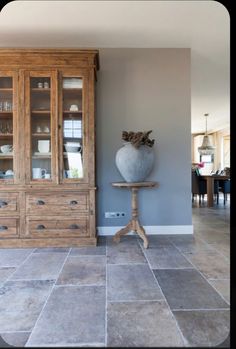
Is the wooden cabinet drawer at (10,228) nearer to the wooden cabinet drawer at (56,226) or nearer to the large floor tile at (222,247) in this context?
the wooden cabinet drawer at (56,226)

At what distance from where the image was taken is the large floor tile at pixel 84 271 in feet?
6.44

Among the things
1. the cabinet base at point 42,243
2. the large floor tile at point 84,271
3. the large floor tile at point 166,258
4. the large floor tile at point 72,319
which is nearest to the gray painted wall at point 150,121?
the cabinet base at point 42,243

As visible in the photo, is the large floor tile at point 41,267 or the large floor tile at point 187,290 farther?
the large floor tile at point 41,267

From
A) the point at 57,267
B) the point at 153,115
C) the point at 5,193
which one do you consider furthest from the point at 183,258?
the point at 5,193

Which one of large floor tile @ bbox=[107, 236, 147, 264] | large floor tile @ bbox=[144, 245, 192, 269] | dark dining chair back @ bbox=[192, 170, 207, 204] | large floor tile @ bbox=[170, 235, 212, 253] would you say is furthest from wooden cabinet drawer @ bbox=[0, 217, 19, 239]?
dark dining chair back @ bbox=[192, 170, 207, 204]

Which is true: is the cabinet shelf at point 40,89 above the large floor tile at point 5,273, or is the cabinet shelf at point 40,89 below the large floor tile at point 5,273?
above

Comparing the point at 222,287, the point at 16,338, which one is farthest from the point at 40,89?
the point at 222,287

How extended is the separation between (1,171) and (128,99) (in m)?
1.88

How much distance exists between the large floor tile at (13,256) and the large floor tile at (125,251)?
0.88m

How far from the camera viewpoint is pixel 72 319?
4.76 ft

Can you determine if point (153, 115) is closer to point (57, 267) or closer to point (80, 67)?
point (80, 67)

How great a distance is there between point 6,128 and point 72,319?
2350mm

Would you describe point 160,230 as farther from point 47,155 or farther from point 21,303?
point 21,303

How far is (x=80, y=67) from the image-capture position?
289 centimetres
